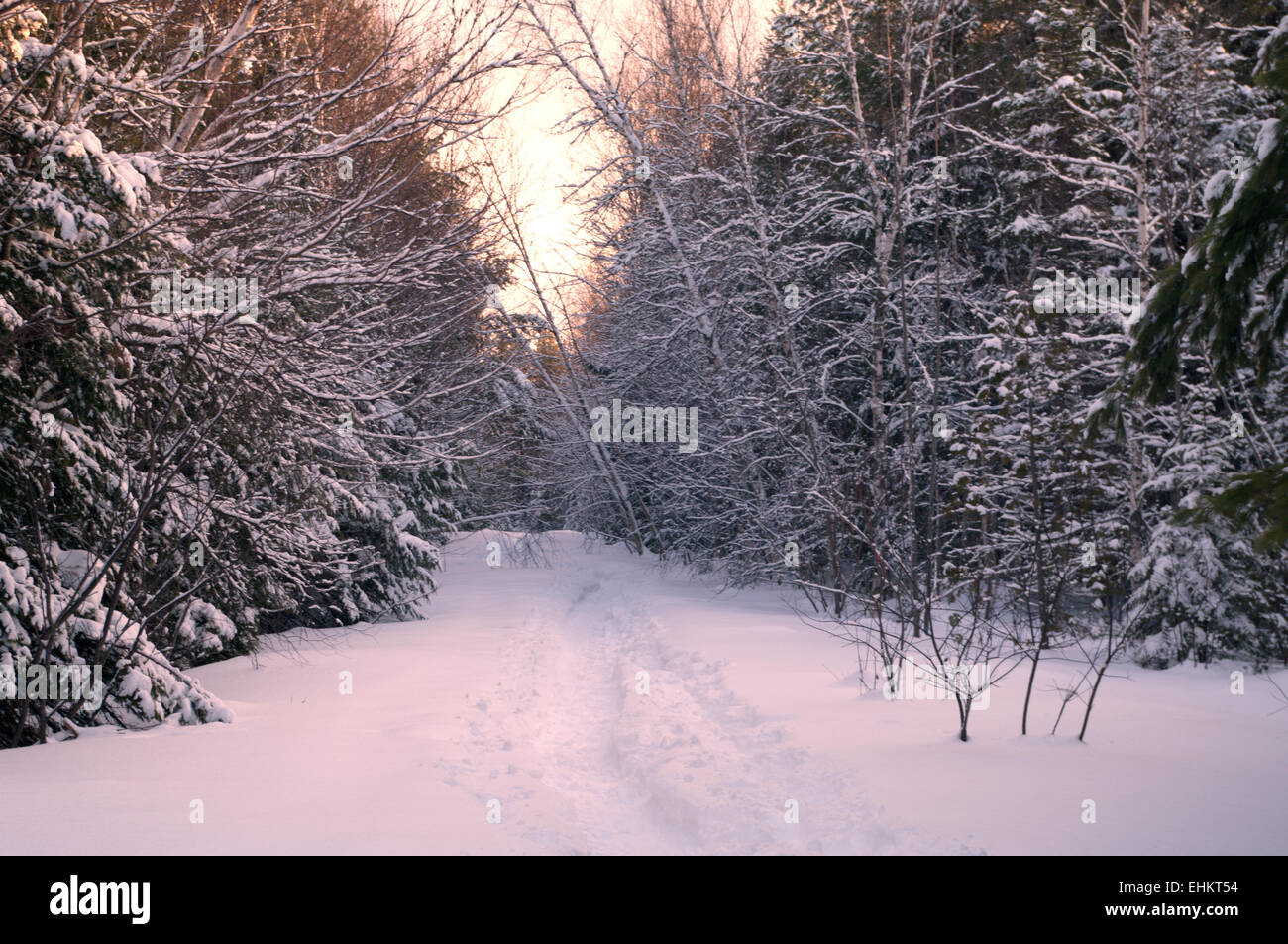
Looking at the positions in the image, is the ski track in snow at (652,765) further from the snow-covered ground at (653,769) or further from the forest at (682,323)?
the forest at (682,323)

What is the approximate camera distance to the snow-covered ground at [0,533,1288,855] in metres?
4.51

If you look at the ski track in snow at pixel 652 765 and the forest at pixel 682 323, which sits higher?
the forest at pixel 682 323

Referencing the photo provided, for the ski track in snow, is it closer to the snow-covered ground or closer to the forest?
the snow-covered ground

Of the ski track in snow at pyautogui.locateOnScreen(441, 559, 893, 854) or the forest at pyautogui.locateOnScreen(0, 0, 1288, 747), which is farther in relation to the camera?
the forest at pyautogui.locateOnScreen(0, 0, 1288, 747)

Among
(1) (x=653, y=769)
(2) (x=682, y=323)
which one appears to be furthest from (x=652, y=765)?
(2) (x=682, y=323)

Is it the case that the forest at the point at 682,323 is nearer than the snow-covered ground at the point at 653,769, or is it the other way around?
the snow-covered ground at the point at 653,769

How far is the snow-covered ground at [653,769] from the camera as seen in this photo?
14.8 ft

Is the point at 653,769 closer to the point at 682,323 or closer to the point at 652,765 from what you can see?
the point at 652,765

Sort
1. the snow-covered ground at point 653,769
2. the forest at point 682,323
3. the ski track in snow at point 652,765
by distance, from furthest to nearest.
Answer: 1. the forest at point 682,323
2. the ski track in snow at point 652,765
3. the snow-covered ground at point 653,769

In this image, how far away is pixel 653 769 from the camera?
20.5ft

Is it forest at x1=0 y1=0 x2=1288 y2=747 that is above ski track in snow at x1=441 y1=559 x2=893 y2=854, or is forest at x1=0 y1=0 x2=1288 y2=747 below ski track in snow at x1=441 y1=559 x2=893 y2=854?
above

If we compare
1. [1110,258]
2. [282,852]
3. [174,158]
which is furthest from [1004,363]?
[282,852]

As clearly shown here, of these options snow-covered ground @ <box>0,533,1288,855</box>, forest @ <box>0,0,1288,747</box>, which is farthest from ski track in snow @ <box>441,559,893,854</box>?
forest @ <box>0,0,1288,747</box>

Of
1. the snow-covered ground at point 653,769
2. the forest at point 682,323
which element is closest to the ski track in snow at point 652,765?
the snow-covered ground at point 653,769
